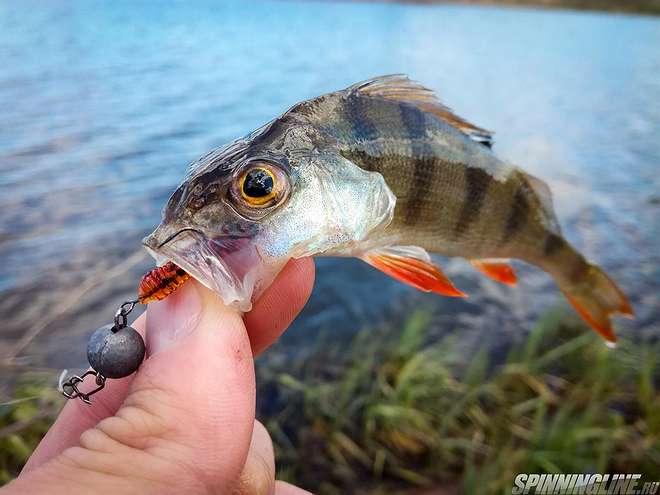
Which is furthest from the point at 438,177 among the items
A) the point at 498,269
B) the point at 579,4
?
the point at 579,4

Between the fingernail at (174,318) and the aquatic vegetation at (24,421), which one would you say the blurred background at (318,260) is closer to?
the aquatic vegetation at (24,421)

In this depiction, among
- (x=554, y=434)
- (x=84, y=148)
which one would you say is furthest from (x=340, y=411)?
(x=84, y=148)

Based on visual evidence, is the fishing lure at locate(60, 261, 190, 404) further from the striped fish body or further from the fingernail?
the striped fish body

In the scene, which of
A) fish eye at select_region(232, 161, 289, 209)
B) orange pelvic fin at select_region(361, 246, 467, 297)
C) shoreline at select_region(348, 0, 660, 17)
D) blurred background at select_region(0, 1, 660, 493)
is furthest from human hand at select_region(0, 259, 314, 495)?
shoreline at select_region(348, 0, 660, 17)

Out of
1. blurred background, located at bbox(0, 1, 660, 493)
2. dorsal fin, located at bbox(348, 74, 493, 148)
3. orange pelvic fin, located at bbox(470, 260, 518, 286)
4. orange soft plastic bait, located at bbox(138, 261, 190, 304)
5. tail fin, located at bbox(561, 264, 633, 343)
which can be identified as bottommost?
blurred background, located at bbox(0, 1, 660, 493)

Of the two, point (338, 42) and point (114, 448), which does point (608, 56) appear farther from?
point (114, 448)

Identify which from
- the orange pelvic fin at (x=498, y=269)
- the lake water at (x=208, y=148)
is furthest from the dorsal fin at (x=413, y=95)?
the lake water at (x=208, y=148)

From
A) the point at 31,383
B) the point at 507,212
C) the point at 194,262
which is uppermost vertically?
the point at 194,262
